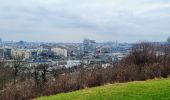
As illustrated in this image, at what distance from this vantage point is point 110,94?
1227cm

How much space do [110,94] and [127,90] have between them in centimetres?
63

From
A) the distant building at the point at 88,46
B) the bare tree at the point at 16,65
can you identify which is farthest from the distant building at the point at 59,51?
the bare tree at the point at 16,65

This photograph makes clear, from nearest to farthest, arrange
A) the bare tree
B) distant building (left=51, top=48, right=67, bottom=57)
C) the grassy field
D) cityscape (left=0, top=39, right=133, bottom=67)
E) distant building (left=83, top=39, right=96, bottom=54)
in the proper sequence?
the grassy field, the bare tree, cityscape (left=0, top=39, right=133, bottom=67), distant building (left=83, top=39, right=96, bottom=54), distant building (left=51, top=48, right=67, bottom=57)

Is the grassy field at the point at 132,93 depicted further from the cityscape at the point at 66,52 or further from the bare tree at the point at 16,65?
the cityscape at the point at 66,52

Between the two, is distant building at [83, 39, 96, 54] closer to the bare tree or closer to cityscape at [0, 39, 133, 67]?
cityscape at [0, 39, 133, 67]

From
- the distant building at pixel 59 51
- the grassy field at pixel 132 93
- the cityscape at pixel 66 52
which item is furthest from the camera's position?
the distant building at pixel 59 51

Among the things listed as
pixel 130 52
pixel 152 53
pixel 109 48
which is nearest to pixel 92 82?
pixel 152 53

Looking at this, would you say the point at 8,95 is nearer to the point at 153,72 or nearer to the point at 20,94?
the point at 20,94

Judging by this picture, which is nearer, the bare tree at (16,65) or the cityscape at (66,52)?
the bare tree at (16,65)

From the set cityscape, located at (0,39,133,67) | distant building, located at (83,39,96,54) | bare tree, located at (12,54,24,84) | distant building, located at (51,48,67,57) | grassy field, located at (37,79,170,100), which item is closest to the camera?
grassy field, located at (37,79,170,100)

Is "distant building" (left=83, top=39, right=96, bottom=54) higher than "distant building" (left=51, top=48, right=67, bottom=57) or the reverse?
higher

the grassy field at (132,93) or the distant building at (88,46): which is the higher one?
the distant building at (88,46)

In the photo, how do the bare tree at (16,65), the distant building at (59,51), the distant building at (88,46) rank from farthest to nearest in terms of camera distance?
the distant building at (59,51) → the distant building at (88,46) → the bare tree at (16,65)

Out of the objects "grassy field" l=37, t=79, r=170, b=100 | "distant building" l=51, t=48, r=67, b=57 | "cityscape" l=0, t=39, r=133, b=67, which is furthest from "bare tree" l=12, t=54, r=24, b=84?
"distant building" l=51, t=48, r=67, b=57
